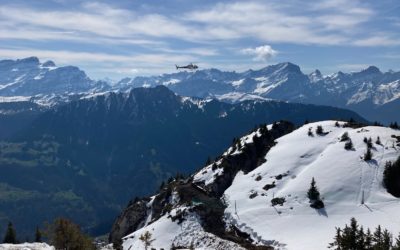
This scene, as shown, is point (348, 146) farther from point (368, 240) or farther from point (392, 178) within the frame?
point (368, 240)

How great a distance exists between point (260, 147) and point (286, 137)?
29.1 ft

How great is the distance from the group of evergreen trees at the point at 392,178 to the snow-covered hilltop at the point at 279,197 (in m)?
1.41

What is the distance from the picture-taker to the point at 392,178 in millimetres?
115188

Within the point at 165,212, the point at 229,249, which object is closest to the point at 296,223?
the point at 229,249

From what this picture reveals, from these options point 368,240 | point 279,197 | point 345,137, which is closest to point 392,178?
point 345,137

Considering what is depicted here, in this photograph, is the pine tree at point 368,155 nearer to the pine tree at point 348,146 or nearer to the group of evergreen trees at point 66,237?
the pine tree at point 348,146

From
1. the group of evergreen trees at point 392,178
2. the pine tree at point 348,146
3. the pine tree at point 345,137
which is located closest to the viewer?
the group of evergreen trees at point 392,178

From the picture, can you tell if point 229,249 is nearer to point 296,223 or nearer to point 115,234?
point 296,223

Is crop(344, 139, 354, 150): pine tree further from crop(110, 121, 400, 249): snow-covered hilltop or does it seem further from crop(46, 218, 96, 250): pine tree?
crop(46, 218, 96, 250): pine tree

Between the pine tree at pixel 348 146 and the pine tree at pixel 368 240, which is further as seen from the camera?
the pine tree at pixel 348 146

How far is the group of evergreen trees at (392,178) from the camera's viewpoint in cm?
11356

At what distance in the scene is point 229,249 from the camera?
319 feet

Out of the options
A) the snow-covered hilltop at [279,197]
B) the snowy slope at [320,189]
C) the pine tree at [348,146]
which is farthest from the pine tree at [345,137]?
the pine tree at [348,146]

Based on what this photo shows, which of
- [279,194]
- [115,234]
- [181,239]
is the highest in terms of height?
[279,194]
